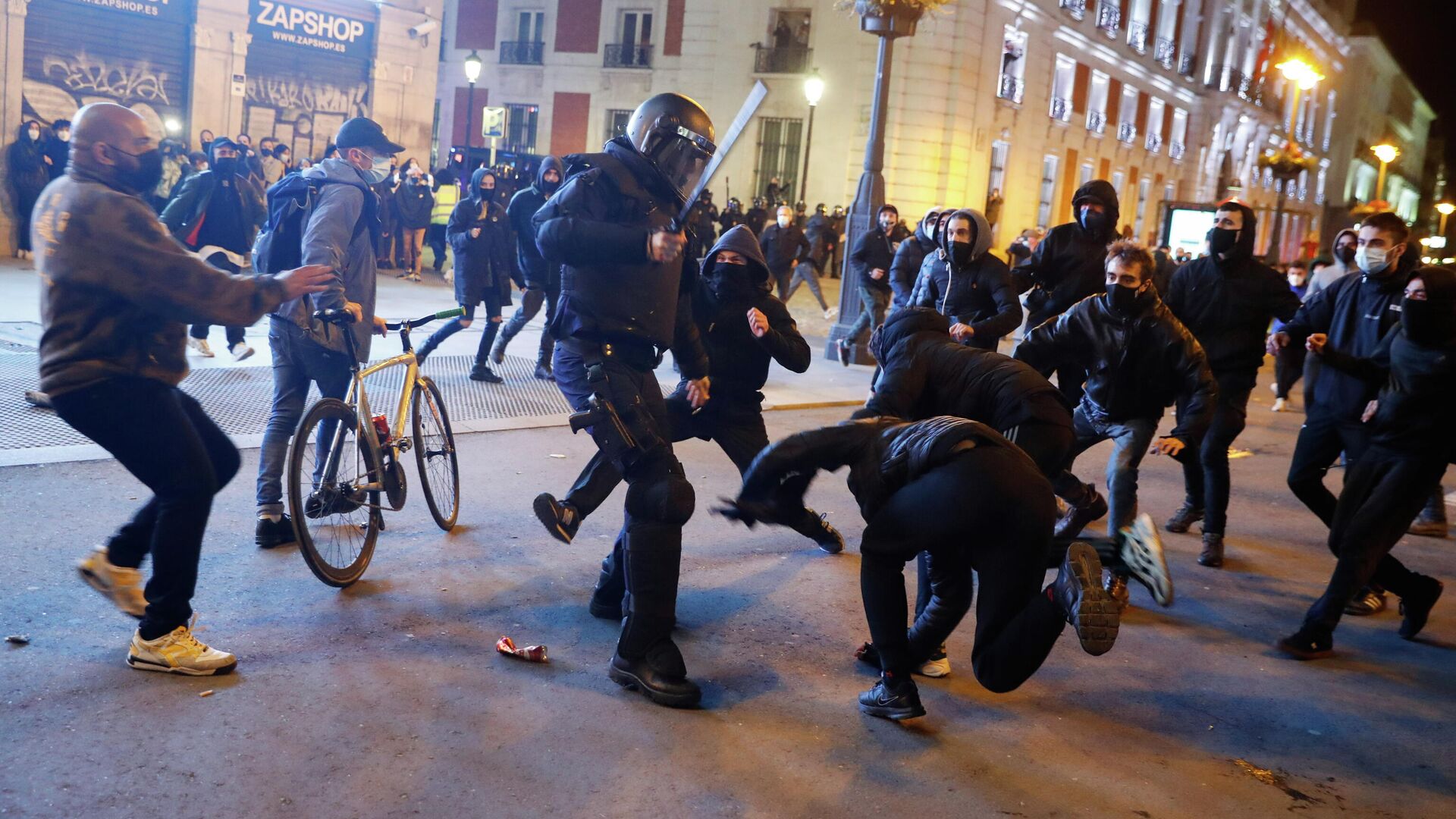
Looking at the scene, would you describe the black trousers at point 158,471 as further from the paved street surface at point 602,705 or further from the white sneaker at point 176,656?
the paved street surface at point 602,705

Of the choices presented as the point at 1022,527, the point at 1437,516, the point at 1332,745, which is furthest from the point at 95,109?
the point at 1437,516

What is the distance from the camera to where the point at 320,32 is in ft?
76.0

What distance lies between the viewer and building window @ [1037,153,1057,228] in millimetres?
36625

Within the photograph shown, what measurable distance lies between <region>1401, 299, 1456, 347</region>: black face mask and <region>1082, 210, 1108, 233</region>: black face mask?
2.37 metres

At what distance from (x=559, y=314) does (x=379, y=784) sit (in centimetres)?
173

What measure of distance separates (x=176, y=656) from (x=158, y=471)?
0.59 m

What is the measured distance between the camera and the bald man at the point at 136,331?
377cm

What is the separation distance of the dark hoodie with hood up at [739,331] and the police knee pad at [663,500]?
1.22 m

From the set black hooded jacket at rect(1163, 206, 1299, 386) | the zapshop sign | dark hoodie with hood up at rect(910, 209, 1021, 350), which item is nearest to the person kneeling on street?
black hooded jacket at rect(1163, 206, 1299, 386)

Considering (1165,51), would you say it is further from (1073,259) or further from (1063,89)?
(1073,259)

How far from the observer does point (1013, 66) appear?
3378 centimetres

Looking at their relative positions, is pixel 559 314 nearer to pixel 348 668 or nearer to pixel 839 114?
pixel 348 668

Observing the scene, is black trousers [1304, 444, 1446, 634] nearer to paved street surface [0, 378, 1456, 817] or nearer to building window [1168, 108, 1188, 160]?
paved street surface [0, 378, 1456, 817]

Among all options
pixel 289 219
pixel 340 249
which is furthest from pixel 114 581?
pixel 289 219
